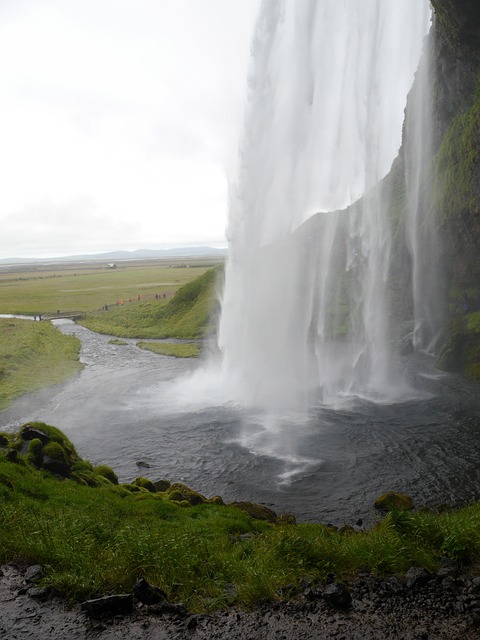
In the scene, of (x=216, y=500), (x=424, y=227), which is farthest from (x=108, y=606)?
(x=424, y=227)

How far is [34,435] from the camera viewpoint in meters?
18.1

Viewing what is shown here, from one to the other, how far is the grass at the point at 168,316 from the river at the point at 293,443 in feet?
82.2

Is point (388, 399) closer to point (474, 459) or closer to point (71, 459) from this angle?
point (474, 459)

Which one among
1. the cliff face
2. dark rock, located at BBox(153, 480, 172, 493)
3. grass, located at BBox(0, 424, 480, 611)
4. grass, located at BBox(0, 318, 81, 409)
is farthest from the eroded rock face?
grass, located at BBox(0, 318, 81, 409)

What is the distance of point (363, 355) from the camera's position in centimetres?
3953

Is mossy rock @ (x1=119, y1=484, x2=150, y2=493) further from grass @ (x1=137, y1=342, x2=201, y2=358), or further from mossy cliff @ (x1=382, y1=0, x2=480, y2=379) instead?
grass @ (x1=137, y1=342, x2=201, y2=358)

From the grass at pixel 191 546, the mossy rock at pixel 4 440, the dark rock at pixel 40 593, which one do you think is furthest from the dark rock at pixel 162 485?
the dark rock at pixel 40 593

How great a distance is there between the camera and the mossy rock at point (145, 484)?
17.7 meters

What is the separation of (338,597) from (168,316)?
5858cm

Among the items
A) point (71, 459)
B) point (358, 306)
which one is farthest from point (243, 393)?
point (358, 306)

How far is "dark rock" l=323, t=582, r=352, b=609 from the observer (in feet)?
28.5

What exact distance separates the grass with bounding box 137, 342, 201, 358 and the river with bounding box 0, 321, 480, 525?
12135 mm

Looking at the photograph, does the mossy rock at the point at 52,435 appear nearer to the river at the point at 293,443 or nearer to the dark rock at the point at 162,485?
the river at the point at 293,443

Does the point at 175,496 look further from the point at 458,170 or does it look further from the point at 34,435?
the point at 458,170
